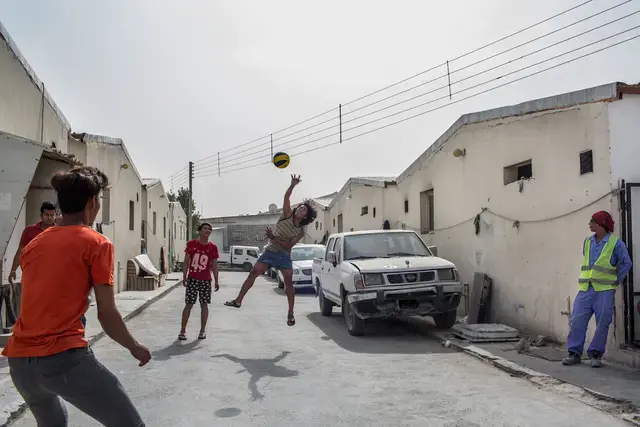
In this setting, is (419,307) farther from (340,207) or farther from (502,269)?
(340,207)

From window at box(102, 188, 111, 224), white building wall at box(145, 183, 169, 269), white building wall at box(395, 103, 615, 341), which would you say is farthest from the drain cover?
white building wall at box(145, 183, 169, 269)

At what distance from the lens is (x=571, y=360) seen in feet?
23.1

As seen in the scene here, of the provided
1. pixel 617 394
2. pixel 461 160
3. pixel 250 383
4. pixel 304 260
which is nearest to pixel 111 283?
pixel 250 383

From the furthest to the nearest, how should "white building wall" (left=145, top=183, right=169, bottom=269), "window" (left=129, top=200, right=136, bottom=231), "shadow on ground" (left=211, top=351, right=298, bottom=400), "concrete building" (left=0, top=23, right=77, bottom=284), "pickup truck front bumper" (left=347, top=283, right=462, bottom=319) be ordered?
"white building wall" (left=145, top=183, right=169, bottom=269)
"window" (left=129, top=200, right=136, bottom=231)
"pickup truck front bumper" (left=347, top=283, right=462, bottom=319)
"concrete building" (left=0, top=23, right=77, bottom=284)
"shadow on ground" (left=211, top=351, right=298, bottom=400)

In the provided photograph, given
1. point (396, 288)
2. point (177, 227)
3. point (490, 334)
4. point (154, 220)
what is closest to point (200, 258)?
point (396, 288)

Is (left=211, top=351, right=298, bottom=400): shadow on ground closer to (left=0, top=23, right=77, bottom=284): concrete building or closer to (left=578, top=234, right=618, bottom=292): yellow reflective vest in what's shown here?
(left=0, top=23, right=77, bottom=284): concrete building

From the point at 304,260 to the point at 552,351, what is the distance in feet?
43.5

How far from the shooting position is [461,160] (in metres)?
12.2

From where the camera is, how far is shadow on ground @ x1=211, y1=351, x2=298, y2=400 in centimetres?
635

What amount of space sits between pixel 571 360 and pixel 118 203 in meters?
14.3

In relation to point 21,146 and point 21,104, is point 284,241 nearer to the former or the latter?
point 21,146

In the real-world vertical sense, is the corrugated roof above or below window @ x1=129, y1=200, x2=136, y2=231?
above

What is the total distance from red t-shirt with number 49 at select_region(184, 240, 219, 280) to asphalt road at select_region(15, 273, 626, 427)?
1035 millimetres

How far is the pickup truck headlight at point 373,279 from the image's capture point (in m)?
9.64
